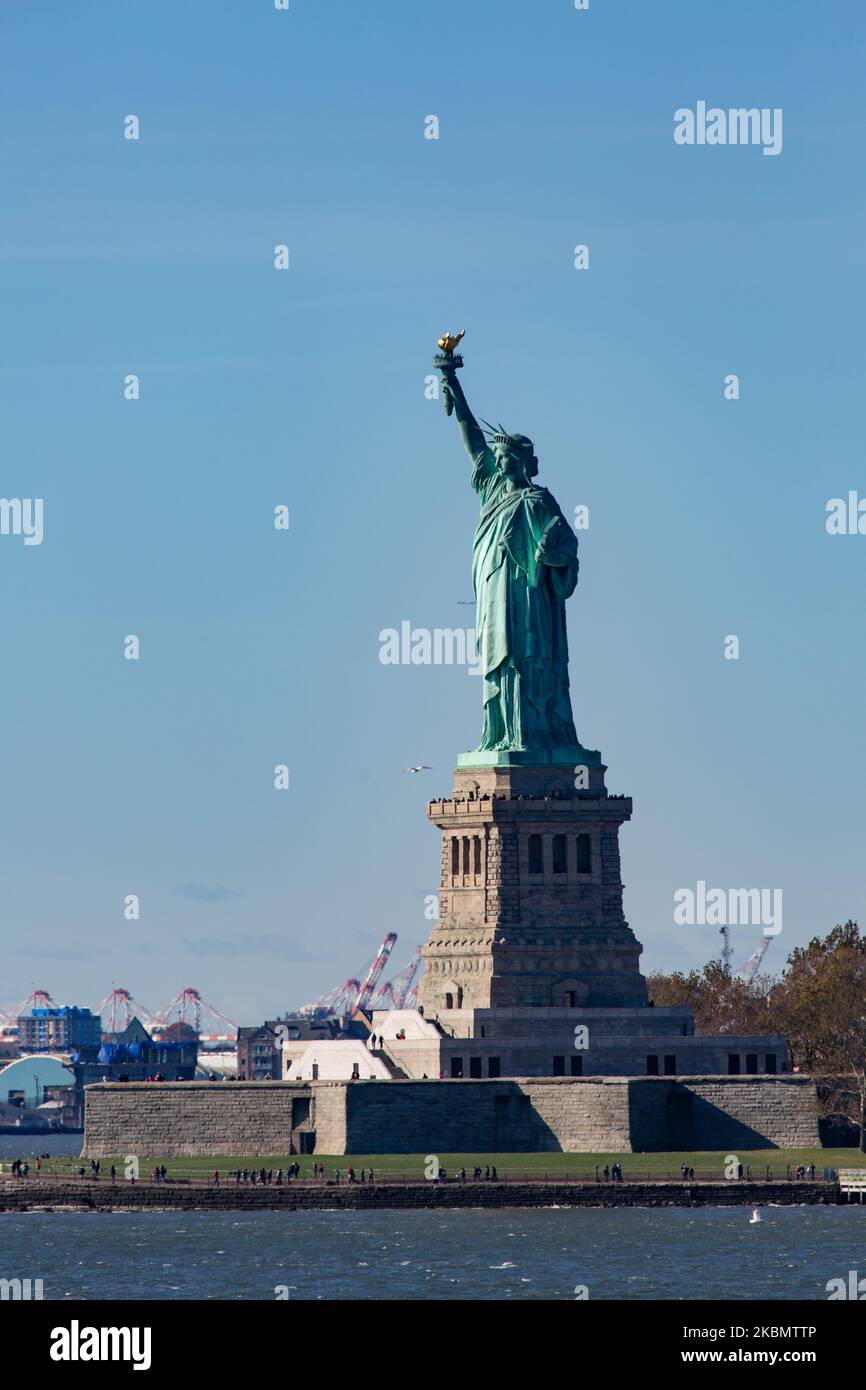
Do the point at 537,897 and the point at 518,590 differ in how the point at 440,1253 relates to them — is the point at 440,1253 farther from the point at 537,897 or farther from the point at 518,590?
the point at 518,590

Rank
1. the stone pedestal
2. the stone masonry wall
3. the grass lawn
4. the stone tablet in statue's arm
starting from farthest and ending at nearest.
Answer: the stone tablet in statue's arm, the stone pedestal, the stone masonry wall, the grass lawn

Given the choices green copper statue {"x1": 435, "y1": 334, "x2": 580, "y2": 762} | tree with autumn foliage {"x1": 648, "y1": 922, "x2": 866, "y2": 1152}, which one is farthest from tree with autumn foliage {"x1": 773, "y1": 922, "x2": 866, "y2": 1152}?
green copper statue {"x1": 435, "y1": 334, "x2": 580, "y2": 762}

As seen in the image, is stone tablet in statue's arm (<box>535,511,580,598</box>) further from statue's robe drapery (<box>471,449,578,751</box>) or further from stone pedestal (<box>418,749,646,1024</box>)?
stone pedestal (<box>418,749,646,1024</box>)

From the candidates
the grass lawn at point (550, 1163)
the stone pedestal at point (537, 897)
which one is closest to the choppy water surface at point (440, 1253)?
the grass lawn at point (550, 1163)

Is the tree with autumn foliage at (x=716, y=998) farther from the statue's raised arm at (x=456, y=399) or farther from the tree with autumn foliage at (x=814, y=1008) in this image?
the statue's raised arm at (x=456, y=399)
